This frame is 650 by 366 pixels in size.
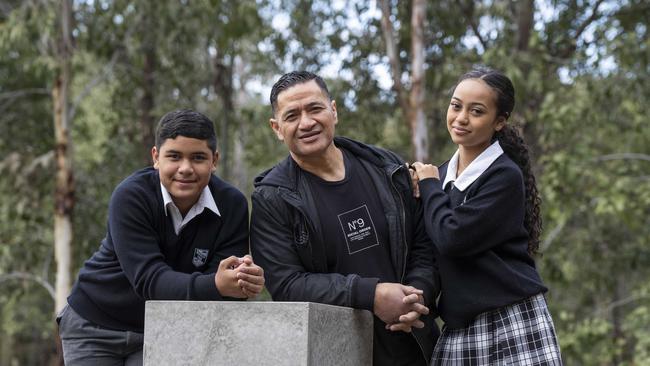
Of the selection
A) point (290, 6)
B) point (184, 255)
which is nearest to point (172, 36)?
point (290, 6)

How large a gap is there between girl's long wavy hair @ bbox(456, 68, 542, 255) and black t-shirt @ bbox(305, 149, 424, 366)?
547 millimetres

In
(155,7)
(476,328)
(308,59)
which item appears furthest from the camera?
(308,59)

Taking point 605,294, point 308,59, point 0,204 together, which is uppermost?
point 308,59

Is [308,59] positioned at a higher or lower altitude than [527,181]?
higher

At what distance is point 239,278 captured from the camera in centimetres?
328

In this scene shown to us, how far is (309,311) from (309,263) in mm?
565

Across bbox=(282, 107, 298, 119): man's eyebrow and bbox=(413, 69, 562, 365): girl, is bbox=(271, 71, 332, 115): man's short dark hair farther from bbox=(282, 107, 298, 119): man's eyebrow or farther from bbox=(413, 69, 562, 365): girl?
bbox=(413, 69, 562, 365): girl

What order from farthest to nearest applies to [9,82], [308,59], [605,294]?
[605,294], [9,82], [308,59]

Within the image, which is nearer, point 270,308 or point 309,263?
point 270,308

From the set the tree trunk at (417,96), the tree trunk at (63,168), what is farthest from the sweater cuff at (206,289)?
the tree trunk at (63,168)

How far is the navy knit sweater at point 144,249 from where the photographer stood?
3.54 m

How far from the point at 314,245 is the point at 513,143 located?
869 mm

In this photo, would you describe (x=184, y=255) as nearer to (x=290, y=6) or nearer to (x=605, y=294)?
(x=290, y=6)

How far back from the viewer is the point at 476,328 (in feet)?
11.3
